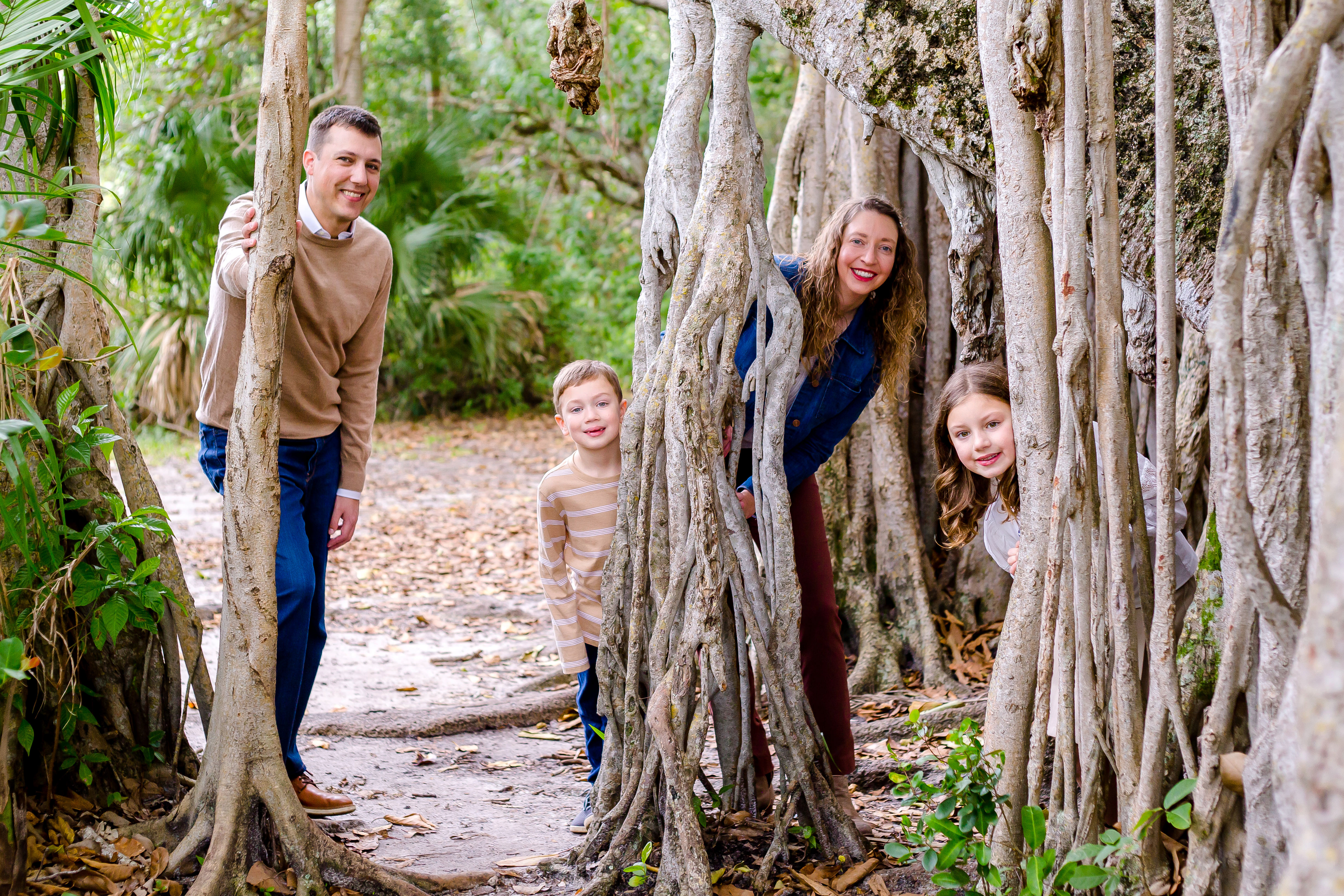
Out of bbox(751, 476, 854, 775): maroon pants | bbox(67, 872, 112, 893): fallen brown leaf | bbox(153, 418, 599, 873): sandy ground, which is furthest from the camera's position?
bbox(153, 418, 599, 873): sandy ground

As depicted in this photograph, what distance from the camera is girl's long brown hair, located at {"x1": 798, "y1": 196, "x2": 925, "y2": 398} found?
301 centimetres

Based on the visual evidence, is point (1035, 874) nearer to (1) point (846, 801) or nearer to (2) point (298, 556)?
(1) point (846, 801)

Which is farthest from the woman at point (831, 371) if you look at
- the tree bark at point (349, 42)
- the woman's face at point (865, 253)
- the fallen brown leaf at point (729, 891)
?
the tree bark at point (349, 42)

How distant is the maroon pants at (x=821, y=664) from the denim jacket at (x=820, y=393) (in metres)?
0.22

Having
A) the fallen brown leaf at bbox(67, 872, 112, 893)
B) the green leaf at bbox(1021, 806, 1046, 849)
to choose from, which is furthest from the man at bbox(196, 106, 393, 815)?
the green leaf at bbox(1021, 806, 1046, 849)

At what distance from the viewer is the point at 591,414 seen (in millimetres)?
3029

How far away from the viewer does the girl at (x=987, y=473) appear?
101 inches

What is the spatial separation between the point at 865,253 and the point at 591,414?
33.8 inches

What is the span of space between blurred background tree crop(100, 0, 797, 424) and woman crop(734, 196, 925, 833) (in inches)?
238

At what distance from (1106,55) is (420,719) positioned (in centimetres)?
317

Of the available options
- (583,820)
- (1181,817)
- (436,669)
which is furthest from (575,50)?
(436,669)

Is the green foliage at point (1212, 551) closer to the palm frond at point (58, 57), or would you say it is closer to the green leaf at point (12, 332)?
the green leaf at point (12, 332)

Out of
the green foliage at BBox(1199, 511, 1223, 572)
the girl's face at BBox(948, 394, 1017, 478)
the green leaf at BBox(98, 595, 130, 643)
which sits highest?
the girl's face at BBox(948, 394, 1017, 478)

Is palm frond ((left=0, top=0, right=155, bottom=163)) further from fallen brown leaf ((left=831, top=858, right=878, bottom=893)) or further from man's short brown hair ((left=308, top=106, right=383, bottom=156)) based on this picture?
fallen brown leaf ((left=831, top=858, right=878, bottom=893))
